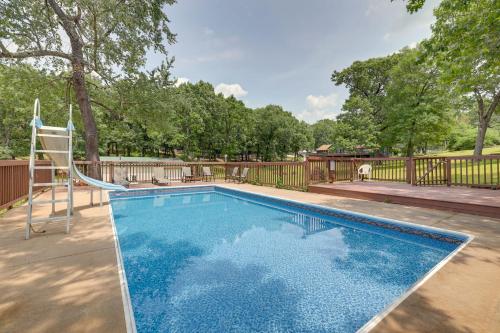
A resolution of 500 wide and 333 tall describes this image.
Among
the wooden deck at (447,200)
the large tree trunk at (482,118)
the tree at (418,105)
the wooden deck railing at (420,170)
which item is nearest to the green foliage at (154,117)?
the wooden deck railing at (420,170)

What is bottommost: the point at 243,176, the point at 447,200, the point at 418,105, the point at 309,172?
the point at 447,200

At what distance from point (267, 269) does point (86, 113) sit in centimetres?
1095

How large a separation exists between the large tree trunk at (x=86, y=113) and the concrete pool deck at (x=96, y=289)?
730 cm

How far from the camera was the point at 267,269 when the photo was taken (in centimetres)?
313

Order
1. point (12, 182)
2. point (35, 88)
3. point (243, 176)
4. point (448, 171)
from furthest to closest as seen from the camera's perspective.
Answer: point (243, 176), point (35, 88), point (448, 171), point (12, 182)

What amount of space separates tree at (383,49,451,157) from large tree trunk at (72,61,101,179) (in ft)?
72.2

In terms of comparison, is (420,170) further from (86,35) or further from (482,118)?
(86,35)

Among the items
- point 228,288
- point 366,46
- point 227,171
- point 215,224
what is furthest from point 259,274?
point 366,46

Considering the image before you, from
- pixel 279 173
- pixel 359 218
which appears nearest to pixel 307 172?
pixel 279 173

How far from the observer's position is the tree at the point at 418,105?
1884 centimetres

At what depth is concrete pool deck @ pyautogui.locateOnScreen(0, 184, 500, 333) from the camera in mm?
1680

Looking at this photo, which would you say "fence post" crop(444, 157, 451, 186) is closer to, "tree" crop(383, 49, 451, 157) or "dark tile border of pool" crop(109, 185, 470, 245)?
"dark tile border of pool" crop(109, 185, 470, 245)

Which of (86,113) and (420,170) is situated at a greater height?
(86,113)

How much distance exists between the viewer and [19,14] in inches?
364
